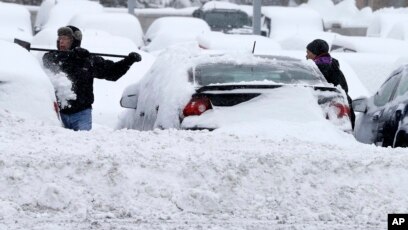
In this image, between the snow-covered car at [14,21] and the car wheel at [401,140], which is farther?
the snow-covered car at [14,21]

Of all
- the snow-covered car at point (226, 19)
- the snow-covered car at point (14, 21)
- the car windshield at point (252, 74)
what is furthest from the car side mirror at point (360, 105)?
the snow-covered car at point (226, 19)

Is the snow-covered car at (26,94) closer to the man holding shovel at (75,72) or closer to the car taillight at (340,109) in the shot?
the man holding shovel at (75,72)

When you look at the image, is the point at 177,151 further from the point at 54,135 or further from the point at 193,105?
the point at 193,105

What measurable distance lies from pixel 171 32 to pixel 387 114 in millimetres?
10716

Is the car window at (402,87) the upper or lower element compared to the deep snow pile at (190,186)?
lower

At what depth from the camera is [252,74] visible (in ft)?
23.0

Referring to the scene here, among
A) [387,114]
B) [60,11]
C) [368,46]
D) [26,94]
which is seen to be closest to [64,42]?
[26,94]

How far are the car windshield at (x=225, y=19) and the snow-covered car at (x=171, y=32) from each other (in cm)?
510

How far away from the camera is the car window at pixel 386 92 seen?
8.60m

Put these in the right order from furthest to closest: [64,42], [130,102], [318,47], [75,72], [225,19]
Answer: [225,19], [318,47], [130,102], [64,42], [75,72]

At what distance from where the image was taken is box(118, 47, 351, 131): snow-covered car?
6484mm

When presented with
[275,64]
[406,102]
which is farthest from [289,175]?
[406,102]

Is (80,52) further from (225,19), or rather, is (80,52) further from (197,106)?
(225,19)

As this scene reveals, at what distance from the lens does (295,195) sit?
4.75m
